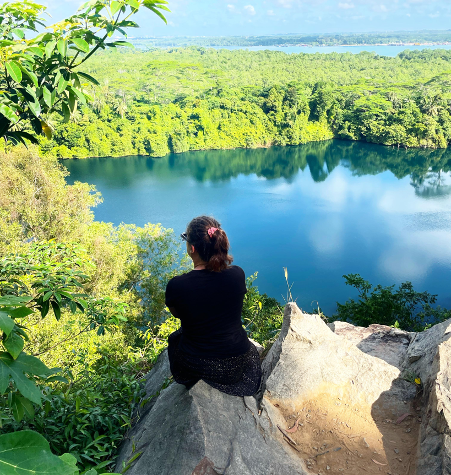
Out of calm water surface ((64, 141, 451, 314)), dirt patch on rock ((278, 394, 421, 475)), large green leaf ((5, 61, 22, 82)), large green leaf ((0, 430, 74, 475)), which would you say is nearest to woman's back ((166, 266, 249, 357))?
dirt patch on rock ((278, 394, 421, 475))

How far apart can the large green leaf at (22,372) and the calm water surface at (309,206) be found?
1610 centimetres

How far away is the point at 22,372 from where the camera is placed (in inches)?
34.5

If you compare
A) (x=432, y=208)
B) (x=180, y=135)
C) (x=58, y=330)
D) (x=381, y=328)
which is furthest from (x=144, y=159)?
(x=381, y=328)

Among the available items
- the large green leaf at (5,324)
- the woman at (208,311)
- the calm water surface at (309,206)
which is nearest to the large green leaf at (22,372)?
the large green leaf at (5,324)

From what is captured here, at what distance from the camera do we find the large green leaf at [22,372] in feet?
2.74

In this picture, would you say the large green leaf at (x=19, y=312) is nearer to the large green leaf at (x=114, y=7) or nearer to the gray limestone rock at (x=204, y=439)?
the large green leaf at (x=114, y=7)

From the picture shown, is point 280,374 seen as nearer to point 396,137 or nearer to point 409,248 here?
point 409,248

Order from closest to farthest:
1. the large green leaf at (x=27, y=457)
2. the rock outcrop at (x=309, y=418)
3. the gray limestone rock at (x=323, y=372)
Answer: the large green leaf at (x=27, y=457) → the rock outcrop at (x=309, y=418) → the gray limestone rock at (x=323, y=372)

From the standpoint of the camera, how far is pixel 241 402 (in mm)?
A: 2539

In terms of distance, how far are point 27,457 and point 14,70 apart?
1.29 metres

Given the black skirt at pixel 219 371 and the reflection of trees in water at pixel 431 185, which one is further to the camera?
the reflection of trees in water at pixel 431 185

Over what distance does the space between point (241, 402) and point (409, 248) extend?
71.0 feet

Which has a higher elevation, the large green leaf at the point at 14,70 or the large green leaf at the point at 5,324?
the large green leaf at the point at 14,70

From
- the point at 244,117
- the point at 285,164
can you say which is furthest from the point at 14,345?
the point at 244,117
